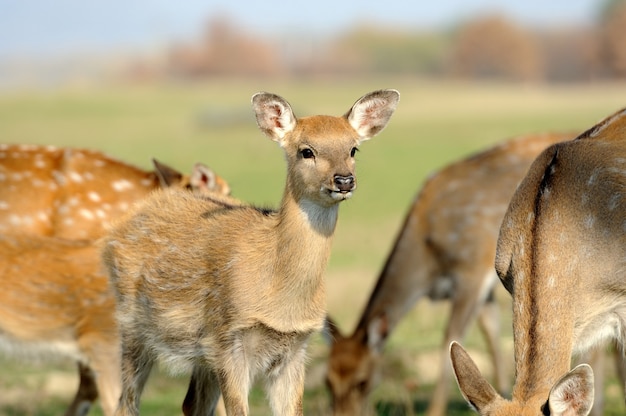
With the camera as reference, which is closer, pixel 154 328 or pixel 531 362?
pixel 531 362

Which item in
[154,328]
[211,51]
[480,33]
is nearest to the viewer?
[154,328]

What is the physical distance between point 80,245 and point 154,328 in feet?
6.19

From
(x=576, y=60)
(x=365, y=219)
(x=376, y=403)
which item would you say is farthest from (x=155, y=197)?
(x=576, y=60)

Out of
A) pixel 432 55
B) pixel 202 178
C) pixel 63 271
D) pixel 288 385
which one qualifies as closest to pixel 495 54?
pixel 432 55

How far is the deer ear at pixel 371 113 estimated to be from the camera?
6.16 metres

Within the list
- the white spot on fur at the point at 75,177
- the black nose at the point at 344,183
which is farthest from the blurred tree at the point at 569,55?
the black nose at the point at 344,183

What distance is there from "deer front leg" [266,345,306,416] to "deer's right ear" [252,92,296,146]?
1.21 metres

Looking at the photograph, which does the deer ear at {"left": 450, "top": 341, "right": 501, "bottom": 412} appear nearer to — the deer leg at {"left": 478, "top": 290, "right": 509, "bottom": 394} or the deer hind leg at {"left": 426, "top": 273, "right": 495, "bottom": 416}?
the deer hind leg at {"left": 426, "top": 273, "right": 495, "bottom": 416}

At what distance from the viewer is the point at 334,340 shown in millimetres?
8727

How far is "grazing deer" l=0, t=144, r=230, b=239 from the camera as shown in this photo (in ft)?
28.4

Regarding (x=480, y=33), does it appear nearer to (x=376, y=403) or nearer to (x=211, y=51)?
(x=211, y=51)

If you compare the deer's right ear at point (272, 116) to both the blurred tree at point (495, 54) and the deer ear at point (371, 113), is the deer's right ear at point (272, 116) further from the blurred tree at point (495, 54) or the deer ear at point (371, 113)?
the blurred tree at point (495, 54)

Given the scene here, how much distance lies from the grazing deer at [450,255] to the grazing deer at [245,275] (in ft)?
9.08

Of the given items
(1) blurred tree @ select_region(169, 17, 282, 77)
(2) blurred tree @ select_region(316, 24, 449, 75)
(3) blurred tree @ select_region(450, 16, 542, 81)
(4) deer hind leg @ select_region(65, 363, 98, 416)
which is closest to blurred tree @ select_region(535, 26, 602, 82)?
(3) blurred tree @ select_region(450, 16, 542, 81)
